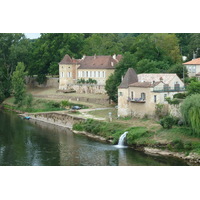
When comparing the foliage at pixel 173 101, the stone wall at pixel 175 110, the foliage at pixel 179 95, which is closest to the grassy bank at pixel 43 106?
the foliage at pixel 179 95

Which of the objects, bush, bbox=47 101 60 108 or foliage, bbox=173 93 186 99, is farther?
bush, bbox=47 101 60 108

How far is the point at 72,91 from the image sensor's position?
249 feet

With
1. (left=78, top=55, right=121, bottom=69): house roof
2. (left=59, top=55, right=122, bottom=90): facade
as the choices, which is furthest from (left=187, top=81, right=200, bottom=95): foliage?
(left=59, top=55, right=122, bottom=90): facade

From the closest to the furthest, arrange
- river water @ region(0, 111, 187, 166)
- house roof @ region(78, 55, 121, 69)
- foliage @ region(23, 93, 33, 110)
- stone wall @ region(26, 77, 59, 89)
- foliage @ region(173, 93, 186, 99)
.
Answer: river water @ region(0, 111, 187, 166), foliage @ region(173, 93, 186, 99), foliage @ region(23, 93, 33, 110), house roof @ region(78, 55, 121, 69), stone wall @ region(26, 77, 59, 89)

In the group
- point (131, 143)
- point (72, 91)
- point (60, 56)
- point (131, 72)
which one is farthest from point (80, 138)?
point (60, 56)

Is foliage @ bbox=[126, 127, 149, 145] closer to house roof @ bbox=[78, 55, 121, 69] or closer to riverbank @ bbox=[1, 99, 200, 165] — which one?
riverbank @ bbox=[1, 99, 200, 165]

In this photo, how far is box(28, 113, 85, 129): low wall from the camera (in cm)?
5734

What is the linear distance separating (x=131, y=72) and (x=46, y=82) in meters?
32.0

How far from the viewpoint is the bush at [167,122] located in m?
46.1

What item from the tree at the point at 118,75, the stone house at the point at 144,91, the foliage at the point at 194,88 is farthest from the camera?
the tree at the point at 118,75

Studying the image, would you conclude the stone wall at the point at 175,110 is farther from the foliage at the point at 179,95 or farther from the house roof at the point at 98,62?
the house roof at the point at 98,62

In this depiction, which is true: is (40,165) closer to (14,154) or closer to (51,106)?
(14,154)

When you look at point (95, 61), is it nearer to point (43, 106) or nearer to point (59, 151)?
point (43, 106)

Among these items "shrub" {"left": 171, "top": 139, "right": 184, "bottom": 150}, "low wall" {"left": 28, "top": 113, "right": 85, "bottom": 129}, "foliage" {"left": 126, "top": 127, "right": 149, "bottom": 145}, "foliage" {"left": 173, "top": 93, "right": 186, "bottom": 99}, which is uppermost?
"foliage" {"left": 173, "top": 93, "right": 186, "bottom": 99}
